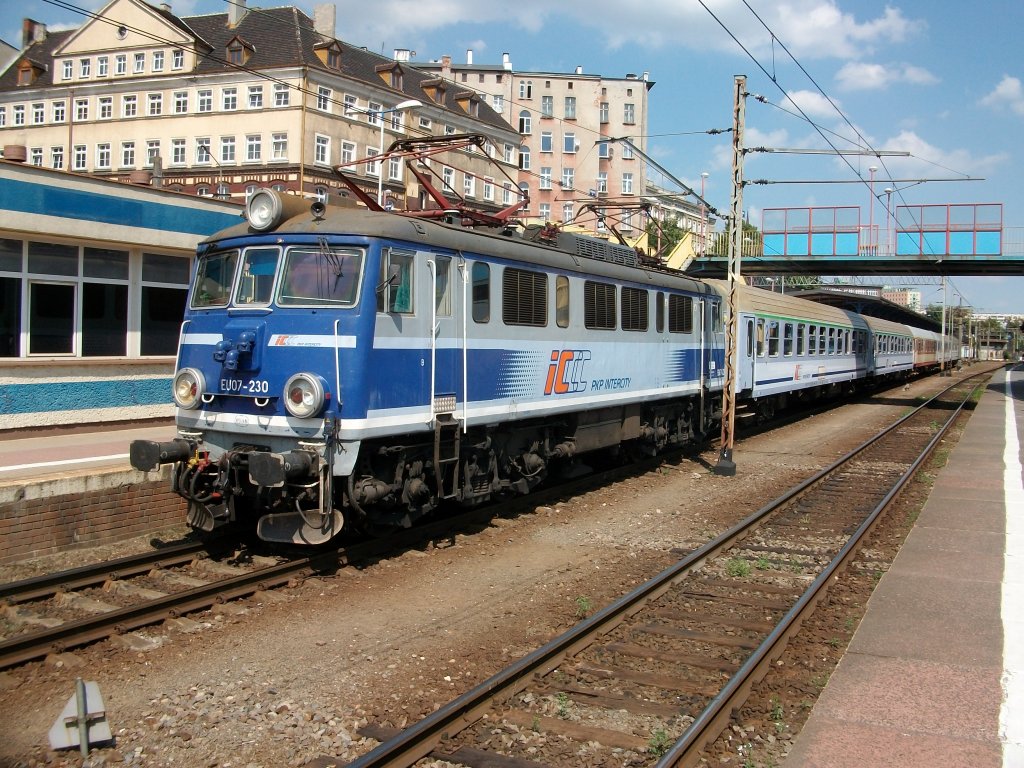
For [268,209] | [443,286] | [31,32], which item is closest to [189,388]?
[268,209]

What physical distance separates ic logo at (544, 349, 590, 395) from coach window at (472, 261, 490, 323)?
1.61 m

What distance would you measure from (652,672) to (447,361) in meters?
4.16

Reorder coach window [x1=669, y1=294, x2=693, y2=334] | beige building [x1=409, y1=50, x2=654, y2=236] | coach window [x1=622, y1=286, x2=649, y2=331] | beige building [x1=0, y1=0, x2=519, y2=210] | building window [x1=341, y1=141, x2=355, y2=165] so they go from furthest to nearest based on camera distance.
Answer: beige building [x1=409, y1=50, x2=654, y2=236], building window [x1=341, y1=141, x2=355, y2=165], beige building [x1=0, y1=0, x2=519, y2=210], coach window [x1=669, y1=294, x2=693, y2=334], coach window [x1=622, y1=286, x2=649, y2=331]

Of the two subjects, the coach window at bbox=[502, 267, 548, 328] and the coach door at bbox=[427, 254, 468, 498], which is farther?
the coach window at bbox=[502, 267, 548, 328]

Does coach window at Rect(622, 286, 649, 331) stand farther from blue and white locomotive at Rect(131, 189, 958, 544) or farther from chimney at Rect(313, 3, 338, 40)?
chimney at Rect(313, 3, 338, 40)

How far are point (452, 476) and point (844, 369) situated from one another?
78.8ft

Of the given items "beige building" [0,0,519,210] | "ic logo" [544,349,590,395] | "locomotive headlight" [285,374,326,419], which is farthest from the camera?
"beige building" [0,0,519,210]

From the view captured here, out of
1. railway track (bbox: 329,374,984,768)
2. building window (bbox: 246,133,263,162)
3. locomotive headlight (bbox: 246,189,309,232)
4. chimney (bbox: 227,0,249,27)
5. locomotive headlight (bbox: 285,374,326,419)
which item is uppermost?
chimney (bbox: 227,0,249,27)

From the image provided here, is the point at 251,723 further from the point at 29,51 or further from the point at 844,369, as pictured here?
the point at 29,51

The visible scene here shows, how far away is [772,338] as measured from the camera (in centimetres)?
2192

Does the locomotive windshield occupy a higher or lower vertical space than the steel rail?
higher

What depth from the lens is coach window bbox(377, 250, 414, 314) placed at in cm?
829

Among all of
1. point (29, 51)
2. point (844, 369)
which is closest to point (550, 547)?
point (844, 369)

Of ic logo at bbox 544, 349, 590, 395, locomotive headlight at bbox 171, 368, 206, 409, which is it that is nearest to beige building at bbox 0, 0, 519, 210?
ic logo at bbox 544, 349, 590, 395
